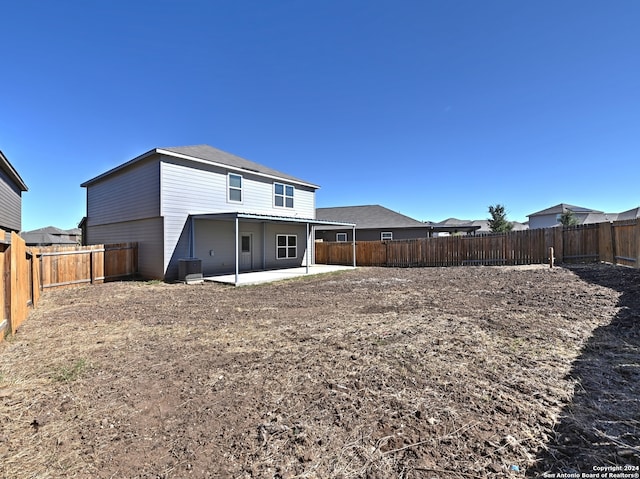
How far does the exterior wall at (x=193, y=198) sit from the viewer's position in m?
11.7

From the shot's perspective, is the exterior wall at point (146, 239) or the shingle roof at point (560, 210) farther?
the shingle roof at point (560, 210)

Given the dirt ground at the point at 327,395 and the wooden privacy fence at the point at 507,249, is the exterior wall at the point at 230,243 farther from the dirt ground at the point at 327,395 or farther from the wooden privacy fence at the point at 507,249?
the dirt ground at the point at 327,395

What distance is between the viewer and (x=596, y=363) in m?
3.30

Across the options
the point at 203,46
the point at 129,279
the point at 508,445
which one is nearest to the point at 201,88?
the point at 203,46

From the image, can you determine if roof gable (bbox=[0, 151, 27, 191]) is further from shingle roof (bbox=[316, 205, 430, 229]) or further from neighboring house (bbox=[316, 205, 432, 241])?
shingle roof (bbox=[316, 205, 430, 229])

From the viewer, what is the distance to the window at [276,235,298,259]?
16.6 metres

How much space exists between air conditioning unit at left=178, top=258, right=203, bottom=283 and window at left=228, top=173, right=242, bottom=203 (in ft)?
A: 13.2

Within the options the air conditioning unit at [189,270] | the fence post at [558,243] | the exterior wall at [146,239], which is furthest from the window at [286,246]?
the fence post at [558,243]

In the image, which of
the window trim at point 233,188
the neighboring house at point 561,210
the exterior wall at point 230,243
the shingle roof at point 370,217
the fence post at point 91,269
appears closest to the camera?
the fence post at point 91,269

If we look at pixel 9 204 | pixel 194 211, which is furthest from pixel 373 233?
pixel 9 204

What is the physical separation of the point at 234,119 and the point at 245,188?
18.3 ft

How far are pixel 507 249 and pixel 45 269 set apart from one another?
20.5 meters

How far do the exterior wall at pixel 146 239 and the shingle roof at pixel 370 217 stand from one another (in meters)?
15.9

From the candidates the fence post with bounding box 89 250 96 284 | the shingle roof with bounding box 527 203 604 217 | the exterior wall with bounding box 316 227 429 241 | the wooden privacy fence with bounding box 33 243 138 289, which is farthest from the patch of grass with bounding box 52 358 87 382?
the shingle roof with bounding box 527 203 604 217
